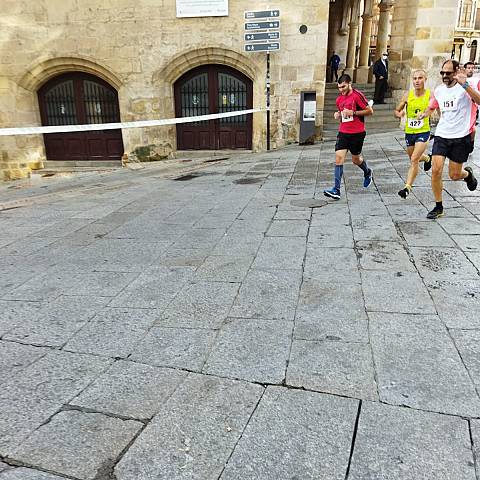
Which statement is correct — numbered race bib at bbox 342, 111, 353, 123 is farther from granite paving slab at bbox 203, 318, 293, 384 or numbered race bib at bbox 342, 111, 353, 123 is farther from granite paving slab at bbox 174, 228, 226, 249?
granite paving slab at bbox 203, 318, 293, 384

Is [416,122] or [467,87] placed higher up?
[467,87]

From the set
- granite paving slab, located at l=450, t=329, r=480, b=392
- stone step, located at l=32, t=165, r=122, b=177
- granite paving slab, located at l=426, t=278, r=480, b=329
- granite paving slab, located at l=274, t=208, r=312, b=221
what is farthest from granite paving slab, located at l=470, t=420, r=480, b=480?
stone step, located at l=32, t=165, r=122, b=177

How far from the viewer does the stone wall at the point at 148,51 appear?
475 inches

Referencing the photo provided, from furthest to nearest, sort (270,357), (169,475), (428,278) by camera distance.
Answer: (428,278) < (270,357) < (169,475)

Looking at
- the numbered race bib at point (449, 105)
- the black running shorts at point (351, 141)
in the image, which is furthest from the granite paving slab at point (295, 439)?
the black running shorts at point (351, 141)

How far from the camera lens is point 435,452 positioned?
196 centimetres

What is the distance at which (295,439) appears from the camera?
6.80 feet

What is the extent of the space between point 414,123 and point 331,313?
4.23 metres

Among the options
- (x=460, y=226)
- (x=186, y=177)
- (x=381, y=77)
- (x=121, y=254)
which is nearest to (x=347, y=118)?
(x=460, y=226)

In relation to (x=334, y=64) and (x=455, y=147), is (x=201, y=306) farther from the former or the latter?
(x=334, y=64)

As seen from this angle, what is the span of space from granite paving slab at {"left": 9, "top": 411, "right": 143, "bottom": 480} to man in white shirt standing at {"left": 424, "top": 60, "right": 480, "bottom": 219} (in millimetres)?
4507

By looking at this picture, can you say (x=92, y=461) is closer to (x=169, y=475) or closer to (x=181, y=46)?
(x=169, y=475)

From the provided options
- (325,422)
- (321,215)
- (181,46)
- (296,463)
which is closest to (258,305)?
(325,422)

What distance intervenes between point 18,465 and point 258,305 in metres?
1.89
